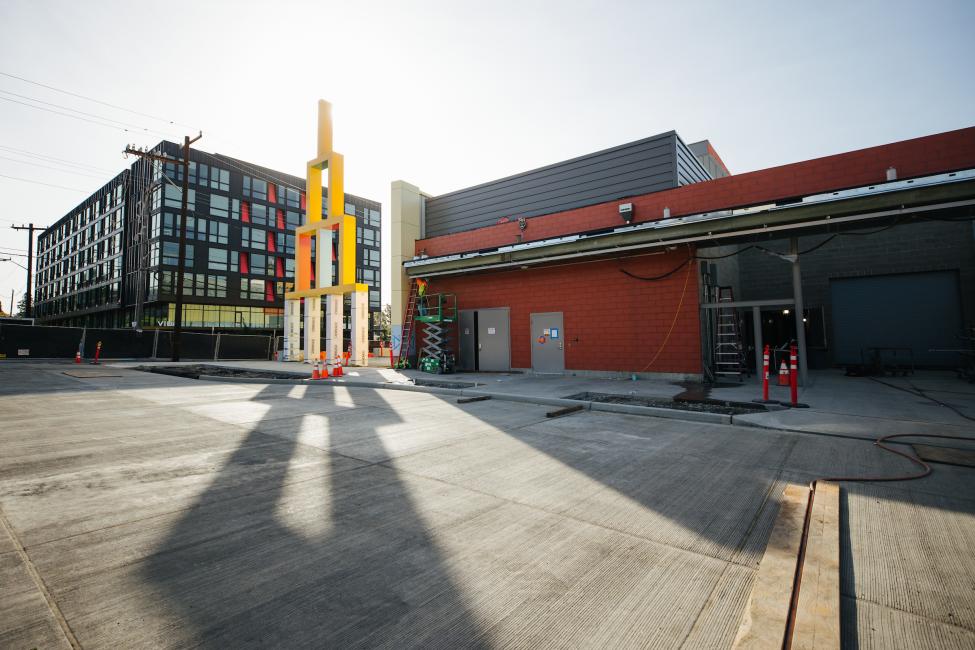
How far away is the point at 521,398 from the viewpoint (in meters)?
9.73

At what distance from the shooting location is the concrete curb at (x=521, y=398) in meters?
7.38

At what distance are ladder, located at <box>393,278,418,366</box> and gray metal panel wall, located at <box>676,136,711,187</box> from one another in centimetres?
1184

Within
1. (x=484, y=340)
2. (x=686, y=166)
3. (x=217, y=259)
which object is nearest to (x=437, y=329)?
(x=484, y=340)

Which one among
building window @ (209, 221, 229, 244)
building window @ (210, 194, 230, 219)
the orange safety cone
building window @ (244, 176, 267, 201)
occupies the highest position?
building window @ (244, 176, 267, 201)

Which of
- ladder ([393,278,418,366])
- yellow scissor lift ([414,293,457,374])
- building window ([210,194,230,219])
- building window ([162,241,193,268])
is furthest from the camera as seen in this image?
building window ([210,194,230,219])

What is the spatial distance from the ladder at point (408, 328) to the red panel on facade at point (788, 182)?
6.03m

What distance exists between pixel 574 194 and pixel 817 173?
7.72 m

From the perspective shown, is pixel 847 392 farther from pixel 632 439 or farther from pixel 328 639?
pixel 328 639

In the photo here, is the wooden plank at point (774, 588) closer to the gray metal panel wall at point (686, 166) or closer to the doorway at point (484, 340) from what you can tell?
the gray metal panel wall at point (686, 166)

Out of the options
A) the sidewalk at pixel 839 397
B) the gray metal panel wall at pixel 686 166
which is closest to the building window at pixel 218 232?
the sidewalk at pixel 839 397

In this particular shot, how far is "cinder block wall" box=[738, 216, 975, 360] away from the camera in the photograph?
15.8 m

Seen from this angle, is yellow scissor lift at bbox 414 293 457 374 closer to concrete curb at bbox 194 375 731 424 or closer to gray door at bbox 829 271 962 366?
concrete curb at bbox 194 375 731 424

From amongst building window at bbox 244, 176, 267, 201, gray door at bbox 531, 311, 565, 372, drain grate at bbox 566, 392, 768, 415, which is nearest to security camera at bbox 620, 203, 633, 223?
gray door at bbox 531, 311, 565, 372

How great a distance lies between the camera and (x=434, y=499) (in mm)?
3748
